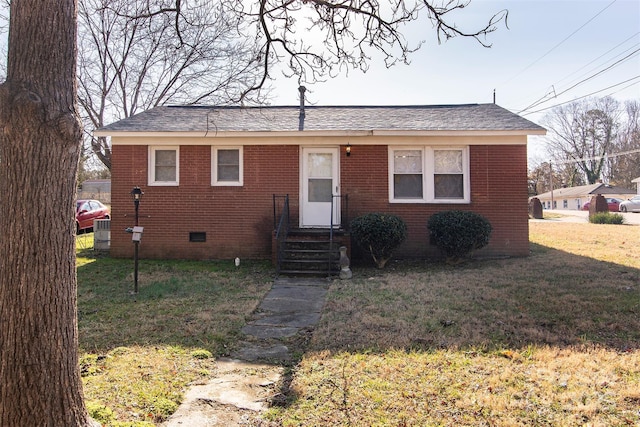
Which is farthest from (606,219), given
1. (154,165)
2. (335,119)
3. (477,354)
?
(154,165)

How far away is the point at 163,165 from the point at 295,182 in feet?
10.9

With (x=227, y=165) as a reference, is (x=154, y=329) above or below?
below

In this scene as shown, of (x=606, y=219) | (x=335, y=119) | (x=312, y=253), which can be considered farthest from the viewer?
(x=606, y=219)

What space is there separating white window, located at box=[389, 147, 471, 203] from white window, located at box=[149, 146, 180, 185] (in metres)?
5.27

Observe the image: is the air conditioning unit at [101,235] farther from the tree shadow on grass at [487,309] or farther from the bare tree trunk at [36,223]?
the bare tree trunk at [36,223]

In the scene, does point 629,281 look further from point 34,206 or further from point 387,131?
point 34,206

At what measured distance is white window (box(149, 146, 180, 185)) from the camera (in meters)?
9.75

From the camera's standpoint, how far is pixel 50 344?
83.0 inches

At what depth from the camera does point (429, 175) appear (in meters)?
9.56

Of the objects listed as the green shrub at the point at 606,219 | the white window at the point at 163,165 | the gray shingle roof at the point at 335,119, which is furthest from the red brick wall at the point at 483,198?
the green shrub at the point at 606,219

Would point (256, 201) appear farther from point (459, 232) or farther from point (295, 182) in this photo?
point (459, 232)

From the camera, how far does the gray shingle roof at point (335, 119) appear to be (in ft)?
30.6

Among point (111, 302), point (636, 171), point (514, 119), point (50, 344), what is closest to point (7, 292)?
point (50, 344)

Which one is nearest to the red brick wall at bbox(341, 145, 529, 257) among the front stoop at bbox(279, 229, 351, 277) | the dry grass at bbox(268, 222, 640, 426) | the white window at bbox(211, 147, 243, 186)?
the front stoop at bbox(279, 229, 351, 277)
